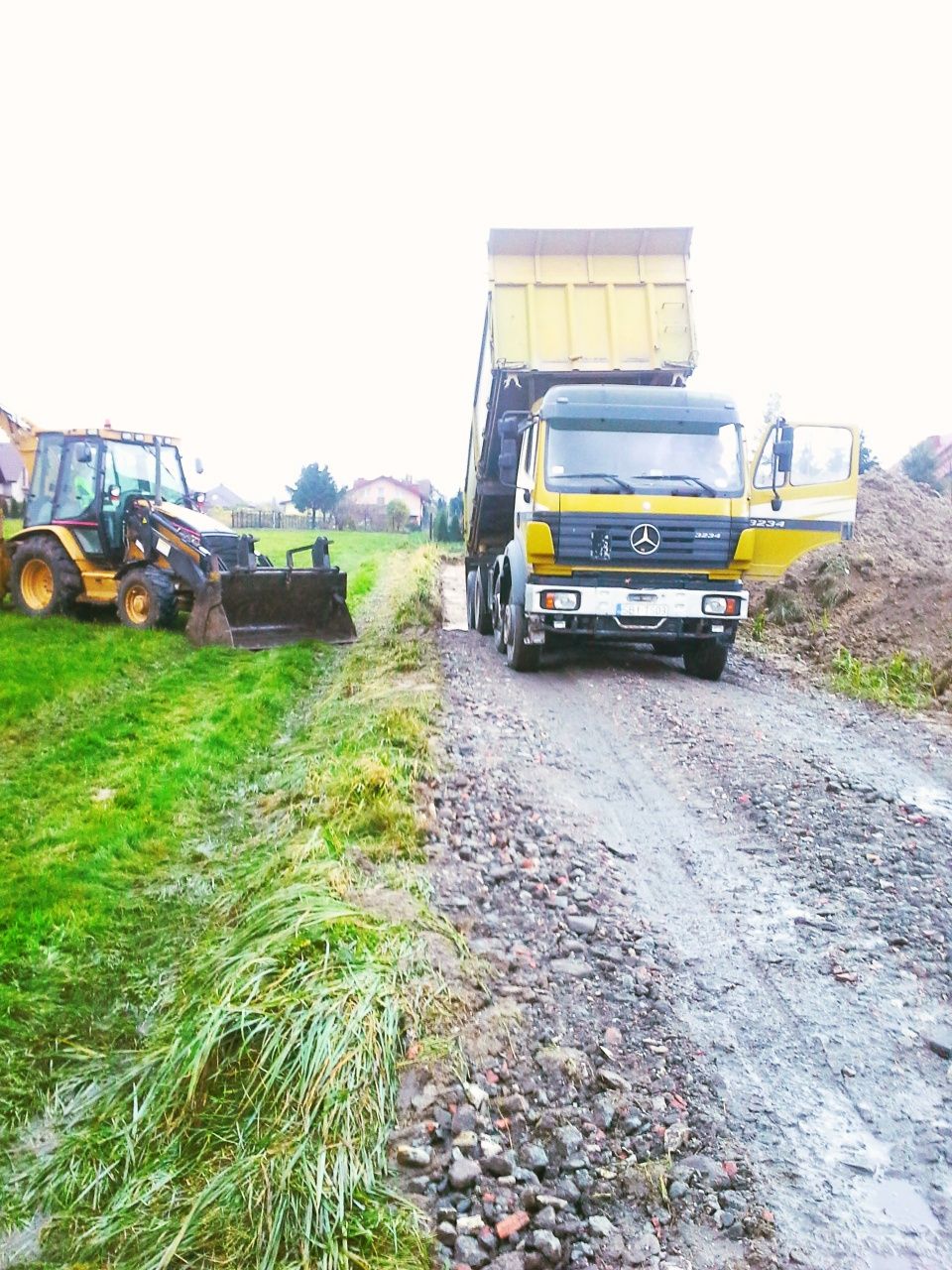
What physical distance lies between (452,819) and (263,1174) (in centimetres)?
257

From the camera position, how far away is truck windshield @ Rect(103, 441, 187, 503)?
1173 cm

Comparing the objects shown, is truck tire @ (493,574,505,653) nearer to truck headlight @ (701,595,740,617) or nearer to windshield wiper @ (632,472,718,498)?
windshield wiper @ (632,472,718,498)

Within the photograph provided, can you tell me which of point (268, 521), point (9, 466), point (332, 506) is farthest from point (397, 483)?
point (9, 466)

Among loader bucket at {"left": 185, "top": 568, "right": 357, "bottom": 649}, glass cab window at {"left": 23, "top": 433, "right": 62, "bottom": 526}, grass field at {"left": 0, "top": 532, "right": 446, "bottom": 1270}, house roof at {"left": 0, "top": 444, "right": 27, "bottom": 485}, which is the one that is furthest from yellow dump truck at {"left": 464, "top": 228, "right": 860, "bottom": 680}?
house roof at {"left": 0, "top": 444, "right": 27, "bottom": 485}

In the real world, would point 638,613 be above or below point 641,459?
below

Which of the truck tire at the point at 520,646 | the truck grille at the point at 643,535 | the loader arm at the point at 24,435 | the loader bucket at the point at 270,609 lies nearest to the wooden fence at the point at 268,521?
the loader arm at the point at 24,435

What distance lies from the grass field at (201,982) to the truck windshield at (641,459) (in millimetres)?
2586

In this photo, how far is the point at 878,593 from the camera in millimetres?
11461

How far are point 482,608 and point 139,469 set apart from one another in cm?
471

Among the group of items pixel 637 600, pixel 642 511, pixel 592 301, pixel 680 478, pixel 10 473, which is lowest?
pixel 637 600

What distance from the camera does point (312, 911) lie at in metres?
3.55

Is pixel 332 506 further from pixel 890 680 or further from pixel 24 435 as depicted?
pixel 890 680

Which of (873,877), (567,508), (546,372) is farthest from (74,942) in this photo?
(546,372)

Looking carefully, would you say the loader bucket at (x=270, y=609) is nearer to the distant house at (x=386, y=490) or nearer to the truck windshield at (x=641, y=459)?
the truck windshield at (x=641, y=459)
